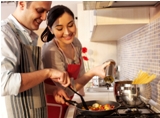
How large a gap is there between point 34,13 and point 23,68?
0.79ft

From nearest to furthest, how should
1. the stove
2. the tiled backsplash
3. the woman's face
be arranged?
the stove → the tiled backsplash → the woman's face

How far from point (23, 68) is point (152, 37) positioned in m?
0.67

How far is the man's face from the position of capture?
93cm

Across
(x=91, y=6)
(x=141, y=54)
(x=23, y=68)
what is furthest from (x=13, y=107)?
(x=141, y=54)

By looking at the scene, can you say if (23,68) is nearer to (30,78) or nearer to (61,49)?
(30,78)

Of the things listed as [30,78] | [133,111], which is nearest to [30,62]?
[30,78]

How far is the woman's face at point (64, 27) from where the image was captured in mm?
1277

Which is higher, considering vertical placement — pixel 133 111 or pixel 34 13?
pixel 34 13

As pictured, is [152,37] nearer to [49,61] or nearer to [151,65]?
[151,65]

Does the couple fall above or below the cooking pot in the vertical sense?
above

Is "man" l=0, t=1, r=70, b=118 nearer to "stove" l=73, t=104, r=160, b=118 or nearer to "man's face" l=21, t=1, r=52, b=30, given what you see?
"man's face" l=21, t=1, r=52, b=30

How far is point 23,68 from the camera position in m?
0.93

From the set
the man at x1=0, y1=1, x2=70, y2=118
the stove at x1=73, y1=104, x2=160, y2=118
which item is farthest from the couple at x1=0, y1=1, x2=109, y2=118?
the stove at x1=73, y1=104, x2=160, y2=118

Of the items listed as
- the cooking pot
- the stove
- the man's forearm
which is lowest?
the stove
